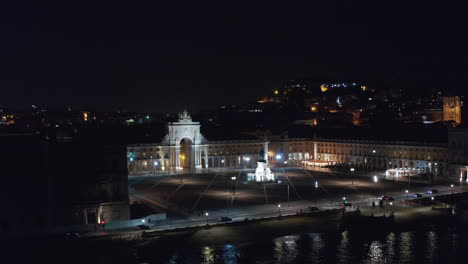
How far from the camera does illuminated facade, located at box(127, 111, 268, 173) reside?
4432 inches

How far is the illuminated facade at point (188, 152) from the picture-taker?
113 metres

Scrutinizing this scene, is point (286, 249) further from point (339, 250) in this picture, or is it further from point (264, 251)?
point (339, 250)

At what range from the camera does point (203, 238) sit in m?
52.0

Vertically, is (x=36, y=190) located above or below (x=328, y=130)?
A: below

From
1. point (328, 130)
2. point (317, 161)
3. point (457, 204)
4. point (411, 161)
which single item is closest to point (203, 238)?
point (457, 204)

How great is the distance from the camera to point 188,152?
396 ft

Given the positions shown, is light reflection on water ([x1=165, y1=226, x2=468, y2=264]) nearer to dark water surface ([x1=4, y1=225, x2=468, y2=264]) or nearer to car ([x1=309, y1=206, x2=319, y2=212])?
dark water surface ([x1=4, y1=225, x2=468, y2=264])

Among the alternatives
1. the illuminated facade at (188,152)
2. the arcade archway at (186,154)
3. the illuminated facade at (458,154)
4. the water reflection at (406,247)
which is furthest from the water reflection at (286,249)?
the arcade archway at (186,154)

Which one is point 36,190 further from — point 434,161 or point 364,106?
point 364,106

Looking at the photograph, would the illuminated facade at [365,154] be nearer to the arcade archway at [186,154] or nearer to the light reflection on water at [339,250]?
the arcade archway at [186,154]

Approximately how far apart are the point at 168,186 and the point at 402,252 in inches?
1752

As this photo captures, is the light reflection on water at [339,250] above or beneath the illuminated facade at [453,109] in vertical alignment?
beneath

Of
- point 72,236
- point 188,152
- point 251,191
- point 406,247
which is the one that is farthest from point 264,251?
point 188,152

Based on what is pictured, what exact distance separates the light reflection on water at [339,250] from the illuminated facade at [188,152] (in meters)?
62.6
